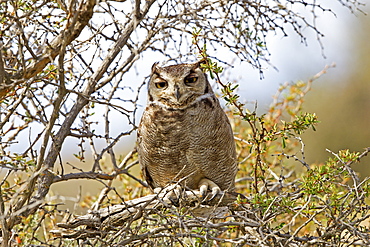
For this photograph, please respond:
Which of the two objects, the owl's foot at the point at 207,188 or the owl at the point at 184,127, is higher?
the owl at the point at 184,127

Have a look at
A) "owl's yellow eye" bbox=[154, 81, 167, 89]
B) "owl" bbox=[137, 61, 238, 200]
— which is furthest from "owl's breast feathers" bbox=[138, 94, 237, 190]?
"owl's yellow eye" bbox=[154, 81, 167, 89]

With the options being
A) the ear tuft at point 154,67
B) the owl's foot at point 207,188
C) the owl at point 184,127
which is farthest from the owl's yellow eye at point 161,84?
the owl's foot at point 207,188

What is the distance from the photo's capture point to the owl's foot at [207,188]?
3.72 metres

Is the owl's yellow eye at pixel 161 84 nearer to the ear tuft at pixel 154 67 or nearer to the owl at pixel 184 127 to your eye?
the owl at pixel 184 127

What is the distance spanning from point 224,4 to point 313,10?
69cm

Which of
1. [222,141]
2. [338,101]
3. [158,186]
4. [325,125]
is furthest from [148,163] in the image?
[338,101]

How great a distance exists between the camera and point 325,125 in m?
19.1

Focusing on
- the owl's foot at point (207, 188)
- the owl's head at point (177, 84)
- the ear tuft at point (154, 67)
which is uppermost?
the ear tuft at point (154, 67)

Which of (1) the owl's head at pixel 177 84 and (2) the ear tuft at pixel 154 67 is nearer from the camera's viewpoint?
(1) the owl's head at pixel 177 84

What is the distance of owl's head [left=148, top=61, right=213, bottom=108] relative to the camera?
3.67m

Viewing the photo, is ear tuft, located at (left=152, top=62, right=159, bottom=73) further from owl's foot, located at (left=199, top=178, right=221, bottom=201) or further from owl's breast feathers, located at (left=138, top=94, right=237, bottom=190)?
owl's foot, located at (left=199, top=178, right=221, bottom=201)

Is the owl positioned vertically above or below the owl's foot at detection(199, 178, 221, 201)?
above

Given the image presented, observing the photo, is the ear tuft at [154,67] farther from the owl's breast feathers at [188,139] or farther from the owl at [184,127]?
the owl's breast feathers at [188,139]

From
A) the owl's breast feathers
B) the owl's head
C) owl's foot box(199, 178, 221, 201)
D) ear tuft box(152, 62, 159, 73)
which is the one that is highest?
ear tuft box(152, 62, 159, 73)
